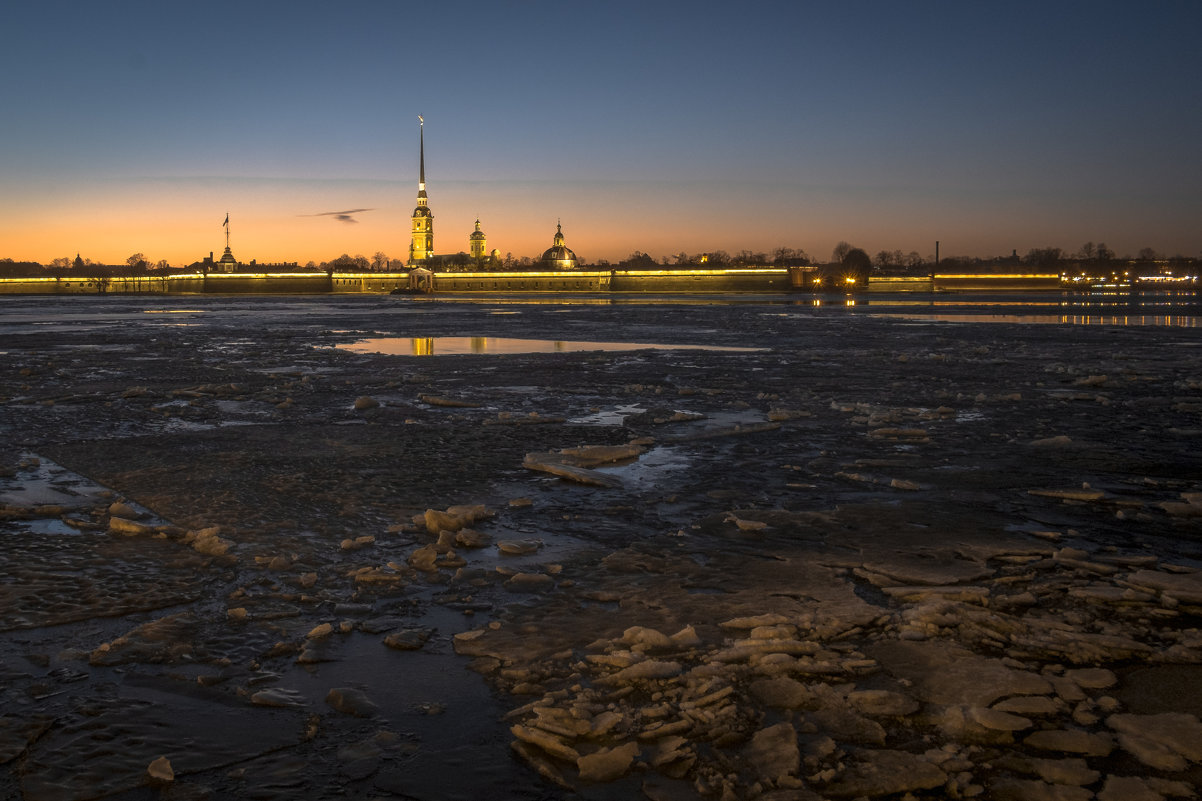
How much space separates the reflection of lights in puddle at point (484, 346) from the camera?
768 inches

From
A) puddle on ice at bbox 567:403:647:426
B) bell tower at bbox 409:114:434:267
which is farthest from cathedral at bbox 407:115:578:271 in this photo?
puddle on ice at bbox 567:403:647:426

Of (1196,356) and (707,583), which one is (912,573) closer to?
(707,583)

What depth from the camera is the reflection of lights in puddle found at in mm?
19516

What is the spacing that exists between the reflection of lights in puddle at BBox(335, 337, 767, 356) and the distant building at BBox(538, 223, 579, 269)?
467 ft

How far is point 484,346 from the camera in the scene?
69.9 ft

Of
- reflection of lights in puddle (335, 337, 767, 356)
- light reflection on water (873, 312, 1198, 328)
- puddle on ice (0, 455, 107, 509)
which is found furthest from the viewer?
light reflection on water (873, 312, 1198, 328)

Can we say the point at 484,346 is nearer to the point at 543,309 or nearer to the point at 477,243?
the point at 543,309

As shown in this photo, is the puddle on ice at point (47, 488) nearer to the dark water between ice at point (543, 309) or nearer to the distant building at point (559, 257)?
the dark water between ice at point (543, 309)

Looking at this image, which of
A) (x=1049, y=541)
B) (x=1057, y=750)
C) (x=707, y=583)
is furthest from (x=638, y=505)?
(x=1057, y=750)

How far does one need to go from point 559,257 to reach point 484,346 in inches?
5793

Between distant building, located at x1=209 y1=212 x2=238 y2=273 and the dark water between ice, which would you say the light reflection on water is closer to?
the dark water between ice

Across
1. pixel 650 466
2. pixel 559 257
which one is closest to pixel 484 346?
pixel 650 466

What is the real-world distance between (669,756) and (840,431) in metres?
6.26

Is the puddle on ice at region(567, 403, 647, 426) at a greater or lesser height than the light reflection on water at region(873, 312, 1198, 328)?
lesser
